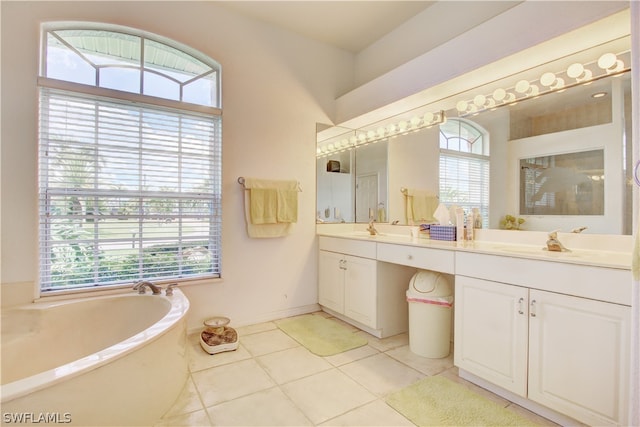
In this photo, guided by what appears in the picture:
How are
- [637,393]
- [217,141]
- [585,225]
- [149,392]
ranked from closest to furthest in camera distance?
1. [637,393]
2. [149,392]
3. [585,225]
4. [217,141]

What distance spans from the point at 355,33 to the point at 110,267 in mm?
3180

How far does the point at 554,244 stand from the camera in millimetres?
1835

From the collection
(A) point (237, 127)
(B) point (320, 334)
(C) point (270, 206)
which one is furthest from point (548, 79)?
(B) point (320, 334)

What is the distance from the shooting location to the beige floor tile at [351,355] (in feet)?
7.25

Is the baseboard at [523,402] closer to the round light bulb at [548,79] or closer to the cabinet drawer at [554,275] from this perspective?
the cabinet drawer at [554,275]

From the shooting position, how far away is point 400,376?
201 centimetres

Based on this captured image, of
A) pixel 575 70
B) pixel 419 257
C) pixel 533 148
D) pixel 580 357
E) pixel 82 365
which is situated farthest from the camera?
pixel 419 257

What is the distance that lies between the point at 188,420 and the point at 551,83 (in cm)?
299

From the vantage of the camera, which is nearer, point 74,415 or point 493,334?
point 74,415

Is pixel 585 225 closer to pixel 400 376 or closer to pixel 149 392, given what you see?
pixel 400 376

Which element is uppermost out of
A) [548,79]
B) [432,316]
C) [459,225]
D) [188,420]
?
Result: [548,79]

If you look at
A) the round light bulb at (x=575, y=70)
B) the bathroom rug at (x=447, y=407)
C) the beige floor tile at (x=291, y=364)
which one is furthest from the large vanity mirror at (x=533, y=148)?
the beige floor tile at (x=291, y=364)

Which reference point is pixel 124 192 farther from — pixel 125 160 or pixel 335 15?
pixel 335 15

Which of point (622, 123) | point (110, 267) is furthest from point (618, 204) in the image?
point (110, 267)
